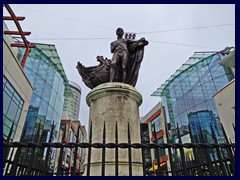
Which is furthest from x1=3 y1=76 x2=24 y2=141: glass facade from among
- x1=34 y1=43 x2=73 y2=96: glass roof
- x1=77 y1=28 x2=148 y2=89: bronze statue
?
x1=34 y1=43 x2=73 y2=96: glass roof

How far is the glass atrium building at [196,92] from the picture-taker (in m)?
23.0

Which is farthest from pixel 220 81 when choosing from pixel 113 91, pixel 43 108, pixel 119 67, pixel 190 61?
pixel 43 108

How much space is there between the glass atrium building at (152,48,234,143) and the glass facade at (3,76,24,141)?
18.6 meters

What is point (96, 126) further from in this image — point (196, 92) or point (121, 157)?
point (196, 92)

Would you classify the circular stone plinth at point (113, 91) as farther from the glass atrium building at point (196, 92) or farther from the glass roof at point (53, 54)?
the glass roof at point (53, 54)

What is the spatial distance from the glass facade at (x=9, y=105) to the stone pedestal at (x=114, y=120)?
35.8 feet

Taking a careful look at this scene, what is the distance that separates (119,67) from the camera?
5.03 meters

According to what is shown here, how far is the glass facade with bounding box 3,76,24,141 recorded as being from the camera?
489 inches

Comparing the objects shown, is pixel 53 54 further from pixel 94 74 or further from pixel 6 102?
pixel 94 74

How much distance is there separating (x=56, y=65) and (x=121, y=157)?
29.6 metres

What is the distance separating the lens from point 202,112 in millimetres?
24250

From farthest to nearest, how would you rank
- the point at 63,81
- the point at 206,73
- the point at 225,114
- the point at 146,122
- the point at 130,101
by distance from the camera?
the point at 146,122 < the point at 63,81 < the point at 206,73 < the point at 225,114 < the point at 130,101

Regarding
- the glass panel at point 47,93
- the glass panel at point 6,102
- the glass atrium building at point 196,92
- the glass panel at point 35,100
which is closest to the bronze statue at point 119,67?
the glass panel at point 6,102

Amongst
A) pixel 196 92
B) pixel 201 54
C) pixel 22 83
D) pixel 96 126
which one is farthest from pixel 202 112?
pixel 96 126
